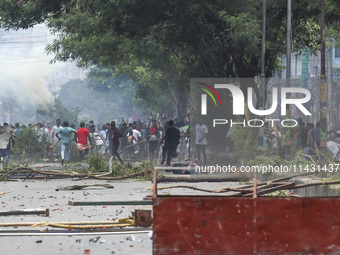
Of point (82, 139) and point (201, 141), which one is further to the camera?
point (82, 139)

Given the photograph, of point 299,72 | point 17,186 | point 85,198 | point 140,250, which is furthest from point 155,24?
point 299,72

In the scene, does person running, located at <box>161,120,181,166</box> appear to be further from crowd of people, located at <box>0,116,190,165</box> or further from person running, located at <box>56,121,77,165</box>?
person running, located at <box>56,121,77,165</box>

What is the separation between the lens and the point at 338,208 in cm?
812

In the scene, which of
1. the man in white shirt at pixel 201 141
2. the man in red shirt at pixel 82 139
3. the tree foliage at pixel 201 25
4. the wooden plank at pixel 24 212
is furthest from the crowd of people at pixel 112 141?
the wooden plank at pixel 24 212

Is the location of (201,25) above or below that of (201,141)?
above

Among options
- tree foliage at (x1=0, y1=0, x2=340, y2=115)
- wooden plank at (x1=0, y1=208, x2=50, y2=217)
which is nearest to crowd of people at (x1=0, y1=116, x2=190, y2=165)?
tree foliage at (x1=0, y1=0, x2=340, y2=115)

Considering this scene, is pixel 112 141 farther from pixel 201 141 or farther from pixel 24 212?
pixel 24 212

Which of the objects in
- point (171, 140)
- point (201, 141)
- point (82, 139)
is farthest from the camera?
point (82, 139)

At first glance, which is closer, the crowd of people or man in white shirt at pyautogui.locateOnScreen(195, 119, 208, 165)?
the crowd of people

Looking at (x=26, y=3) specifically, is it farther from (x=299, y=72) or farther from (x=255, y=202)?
(x=299, y=72)

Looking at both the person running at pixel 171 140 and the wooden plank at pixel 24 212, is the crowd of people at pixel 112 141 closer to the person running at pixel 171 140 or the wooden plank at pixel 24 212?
the person running at pixel 171 140

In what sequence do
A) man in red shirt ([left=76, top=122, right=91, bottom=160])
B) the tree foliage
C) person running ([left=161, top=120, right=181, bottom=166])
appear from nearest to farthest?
person running ([left=161, top=120, right=181, bottom=166])
the tree foliage
man in red shirt ([left=76, top=122, right=91, bottom=160])

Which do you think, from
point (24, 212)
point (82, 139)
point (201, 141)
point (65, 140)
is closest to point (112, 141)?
point (65, 140)

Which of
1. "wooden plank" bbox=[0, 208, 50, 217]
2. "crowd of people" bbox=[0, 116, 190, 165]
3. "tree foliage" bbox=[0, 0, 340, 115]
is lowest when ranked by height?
"wooden plank" bbox=[0, 208, 50, 217]
